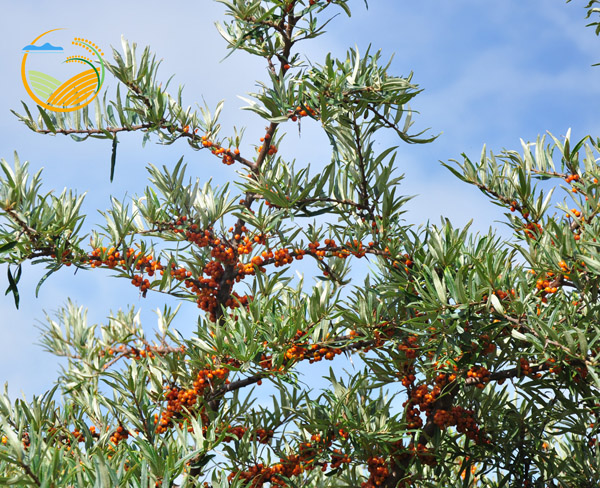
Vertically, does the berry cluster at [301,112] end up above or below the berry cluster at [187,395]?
above

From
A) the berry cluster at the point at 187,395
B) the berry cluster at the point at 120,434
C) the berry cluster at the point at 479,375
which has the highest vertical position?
the berry cluster at the point at 479,375

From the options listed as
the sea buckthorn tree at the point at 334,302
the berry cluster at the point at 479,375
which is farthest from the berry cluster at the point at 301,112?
the berry cluster at the point at 479,375

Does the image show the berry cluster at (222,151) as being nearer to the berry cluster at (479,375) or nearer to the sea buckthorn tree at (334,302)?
the sea buckthorn tree at (334,302)

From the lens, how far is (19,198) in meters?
1.66

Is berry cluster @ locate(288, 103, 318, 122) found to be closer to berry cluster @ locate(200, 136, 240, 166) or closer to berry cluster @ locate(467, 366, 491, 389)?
berry cluster @ locate(200, 136, 240, 166)

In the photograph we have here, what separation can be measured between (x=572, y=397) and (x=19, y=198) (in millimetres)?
1463

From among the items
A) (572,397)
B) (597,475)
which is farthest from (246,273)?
(597,475)

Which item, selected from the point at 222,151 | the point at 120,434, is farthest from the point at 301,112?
the point at 120,434

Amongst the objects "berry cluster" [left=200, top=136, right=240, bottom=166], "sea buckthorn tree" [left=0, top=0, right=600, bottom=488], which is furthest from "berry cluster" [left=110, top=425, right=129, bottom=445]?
"berry cluster" [left=200, top=136, right=240, bottom=166]

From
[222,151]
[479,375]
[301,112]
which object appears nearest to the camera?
[479,375]

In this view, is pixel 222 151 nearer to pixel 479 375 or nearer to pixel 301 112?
pixel 301 112

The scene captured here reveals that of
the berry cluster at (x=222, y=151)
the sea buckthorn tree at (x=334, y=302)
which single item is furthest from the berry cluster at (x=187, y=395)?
the berry cluster at (x=222, y=151)

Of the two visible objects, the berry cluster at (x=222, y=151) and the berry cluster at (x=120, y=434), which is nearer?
the berry cluster at (x=120, y=434)

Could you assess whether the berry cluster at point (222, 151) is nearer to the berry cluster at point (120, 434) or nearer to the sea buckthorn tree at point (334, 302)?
the sea buckthorn tree at point (334, 302)
